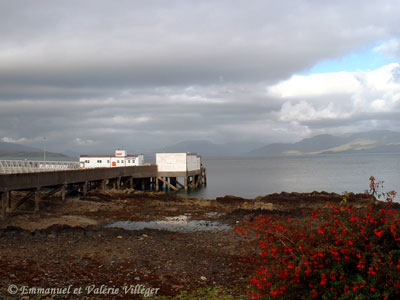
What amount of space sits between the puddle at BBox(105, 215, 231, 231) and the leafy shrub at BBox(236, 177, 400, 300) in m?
14.8

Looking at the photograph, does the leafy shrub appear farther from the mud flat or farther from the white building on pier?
the white building on pier

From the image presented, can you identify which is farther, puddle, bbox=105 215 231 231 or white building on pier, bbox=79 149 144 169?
white building on pier, bbox=79 149 144 169

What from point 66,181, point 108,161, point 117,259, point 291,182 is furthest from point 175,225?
point 291,182

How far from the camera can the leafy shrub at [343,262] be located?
620cm

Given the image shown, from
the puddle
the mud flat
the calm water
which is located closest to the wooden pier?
the mud flat

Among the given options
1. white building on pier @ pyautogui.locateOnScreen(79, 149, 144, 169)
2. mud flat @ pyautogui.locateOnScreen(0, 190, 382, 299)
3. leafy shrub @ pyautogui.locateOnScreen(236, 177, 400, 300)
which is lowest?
mud flat @ pyautogui.locateOnScreen(0, 190, 382, 299)

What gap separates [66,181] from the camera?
35.0 meters

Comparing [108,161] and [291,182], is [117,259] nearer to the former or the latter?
[108,161]

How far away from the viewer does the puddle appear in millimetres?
22266

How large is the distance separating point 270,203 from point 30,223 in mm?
19277

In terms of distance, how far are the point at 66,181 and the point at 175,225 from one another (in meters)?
16.1

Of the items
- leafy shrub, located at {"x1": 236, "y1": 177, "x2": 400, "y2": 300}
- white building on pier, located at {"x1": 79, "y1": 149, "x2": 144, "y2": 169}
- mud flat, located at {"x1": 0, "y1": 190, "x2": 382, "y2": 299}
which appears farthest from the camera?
white building on pier, located at {"x1": 79, "y1": 149, "x2": 144, "y2": 169}

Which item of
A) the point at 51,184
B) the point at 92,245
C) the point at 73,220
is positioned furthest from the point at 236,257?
the point at 51,184

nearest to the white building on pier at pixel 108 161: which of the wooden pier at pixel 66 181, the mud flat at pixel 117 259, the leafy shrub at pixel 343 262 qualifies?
the wooden pier at pixel 66 181
